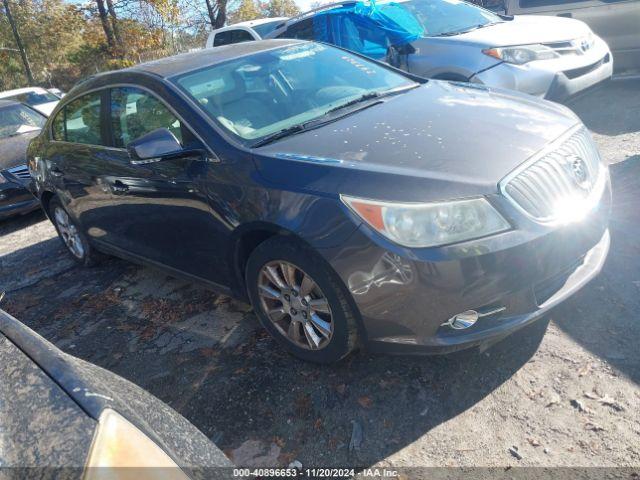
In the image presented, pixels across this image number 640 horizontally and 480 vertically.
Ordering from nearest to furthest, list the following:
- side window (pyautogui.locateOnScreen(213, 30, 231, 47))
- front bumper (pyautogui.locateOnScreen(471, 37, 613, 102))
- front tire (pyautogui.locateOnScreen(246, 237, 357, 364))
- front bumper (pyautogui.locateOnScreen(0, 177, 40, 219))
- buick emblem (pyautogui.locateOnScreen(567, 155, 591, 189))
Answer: front tire (pyautogui.locateOnScreen(246, 237, 357, 364))
buick emblem (pyautogui.locateOnScreen(567, 155, 591, 189))
front bumper (pyautogui.locateOnScreen(471, 37, 613, 102))
front bumper (pyautogui.locateOnScreen(0, 177, 40, 219))
side window (pyautogui.locateOnScreen(213, 30, 231, 47))

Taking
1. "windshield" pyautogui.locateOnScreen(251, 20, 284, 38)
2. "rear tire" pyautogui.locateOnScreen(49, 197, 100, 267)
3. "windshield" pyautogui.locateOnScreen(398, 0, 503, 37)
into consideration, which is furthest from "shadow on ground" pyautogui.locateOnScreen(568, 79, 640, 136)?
"windshield" pyautogui.locateOnScreen(251, 20, 284, 38)

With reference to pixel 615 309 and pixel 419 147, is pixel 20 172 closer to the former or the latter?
pixel 419 147

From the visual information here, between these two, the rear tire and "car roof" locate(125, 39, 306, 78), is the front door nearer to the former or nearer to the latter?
"car roof" locate(125, 39, 306, 78)

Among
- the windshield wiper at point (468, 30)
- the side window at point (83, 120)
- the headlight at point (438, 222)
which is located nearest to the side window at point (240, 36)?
the windshield wiper at point (468, 30)

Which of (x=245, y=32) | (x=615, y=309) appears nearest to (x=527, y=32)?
(x=615, y=309)

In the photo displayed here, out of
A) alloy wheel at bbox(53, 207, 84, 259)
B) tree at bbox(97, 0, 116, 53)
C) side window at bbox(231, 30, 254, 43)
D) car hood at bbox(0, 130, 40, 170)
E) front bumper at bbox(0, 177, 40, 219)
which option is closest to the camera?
alloy wheel at bbox(53, 207, 84, 259)

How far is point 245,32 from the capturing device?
11.1 m

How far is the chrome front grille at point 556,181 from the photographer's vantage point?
8.52 ft

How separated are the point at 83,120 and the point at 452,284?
11.0ft

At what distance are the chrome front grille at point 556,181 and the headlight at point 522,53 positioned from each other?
3.34 metres

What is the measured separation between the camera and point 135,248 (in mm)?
4176

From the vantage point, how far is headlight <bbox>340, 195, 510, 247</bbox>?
8.15ft

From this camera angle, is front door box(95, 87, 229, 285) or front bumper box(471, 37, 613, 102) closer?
front door box(95, 87, 229, 285)

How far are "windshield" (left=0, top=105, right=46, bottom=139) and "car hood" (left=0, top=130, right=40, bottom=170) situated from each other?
0.77ft
